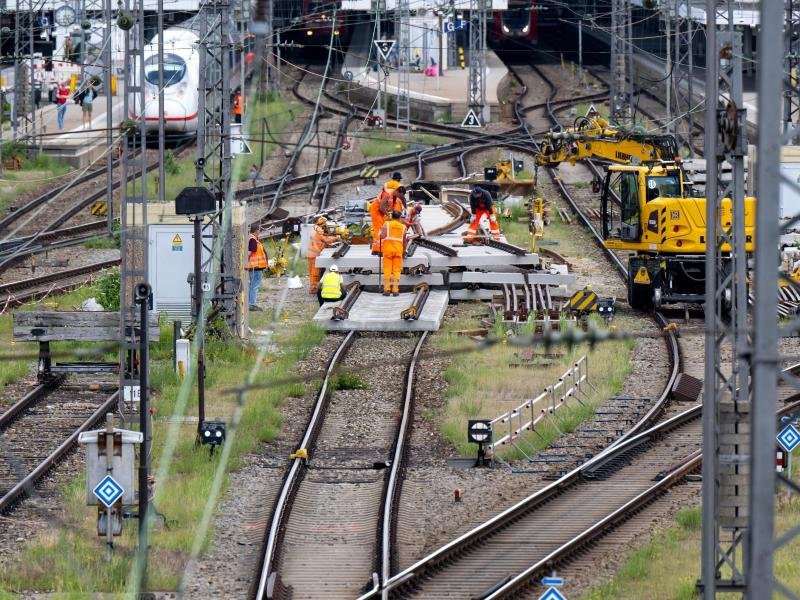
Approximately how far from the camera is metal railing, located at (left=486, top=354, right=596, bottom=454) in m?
17.2

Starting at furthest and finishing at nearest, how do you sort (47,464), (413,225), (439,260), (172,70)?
(172,70)
(413,225)
(439,260)
(47,464)

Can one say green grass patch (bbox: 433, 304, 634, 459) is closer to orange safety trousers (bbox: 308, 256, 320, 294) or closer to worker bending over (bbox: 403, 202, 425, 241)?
orange safety trousers (bbox: 308, 256, 320, 294)

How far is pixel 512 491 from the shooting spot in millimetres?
15383

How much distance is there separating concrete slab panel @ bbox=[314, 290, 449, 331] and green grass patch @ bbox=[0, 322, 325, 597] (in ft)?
4.63

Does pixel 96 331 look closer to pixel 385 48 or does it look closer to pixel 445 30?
pixel 385 48

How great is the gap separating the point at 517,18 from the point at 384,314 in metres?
40.1

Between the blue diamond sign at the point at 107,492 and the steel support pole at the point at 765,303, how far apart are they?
6.78m

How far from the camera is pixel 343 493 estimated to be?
607 inches

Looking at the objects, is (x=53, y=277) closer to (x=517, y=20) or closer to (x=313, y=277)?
(x=313, y=277)

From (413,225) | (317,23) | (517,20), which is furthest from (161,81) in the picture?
(517,20)

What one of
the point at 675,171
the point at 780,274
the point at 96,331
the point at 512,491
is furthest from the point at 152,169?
the point at 780,274

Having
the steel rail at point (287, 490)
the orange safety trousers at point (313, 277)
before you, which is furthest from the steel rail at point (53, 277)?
the steel rail at point (287, 490)

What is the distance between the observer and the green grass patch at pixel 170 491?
1245cm

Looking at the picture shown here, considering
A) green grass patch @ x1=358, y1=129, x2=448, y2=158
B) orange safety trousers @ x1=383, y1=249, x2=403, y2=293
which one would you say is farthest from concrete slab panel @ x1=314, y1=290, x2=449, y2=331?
green grass patch @ x1=358, y1=129, x2=448, y2=158
